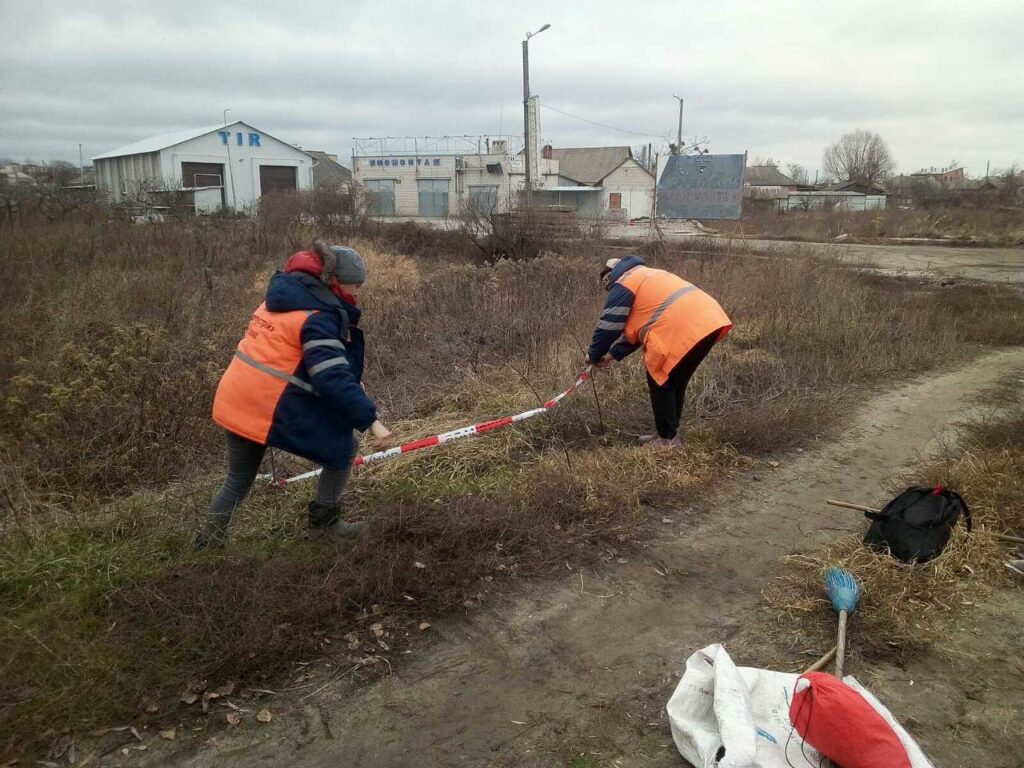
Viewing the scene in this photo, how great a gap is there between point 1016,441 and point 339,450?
210 inches

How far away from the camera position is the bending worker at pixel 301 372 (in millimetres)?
3301

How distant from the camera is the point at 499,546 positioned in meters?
3.88

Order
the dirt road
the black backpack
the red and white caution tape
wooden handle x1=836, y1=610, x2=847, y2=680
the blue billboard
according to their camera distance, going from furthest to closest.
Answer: the blue billboard
the dirt road
the red and white caution tape
the black backpack
wooden handle x1=836, y1=610, x2=847, y2=680

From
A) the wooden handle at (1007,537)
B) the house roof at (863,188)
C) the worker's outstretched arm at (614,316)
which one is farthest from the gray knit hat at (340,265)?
the house roof at (863,188)

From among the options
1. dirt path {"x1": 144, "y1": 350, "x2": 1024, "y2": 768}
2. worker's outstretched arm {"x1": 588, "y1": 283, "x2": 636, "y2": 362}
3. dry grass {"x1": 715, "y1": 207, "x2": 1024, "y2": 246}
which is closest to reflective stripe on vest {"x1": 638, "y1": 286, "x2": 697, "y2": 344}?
worker's outstretched arm {"x1": 588, "y1": 283, "x2": 636, "y2": 362}

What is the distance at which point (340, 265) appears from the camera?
3443 millimetres

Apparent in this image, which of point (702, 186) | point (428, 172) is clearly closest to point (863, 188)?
point (428, 172)

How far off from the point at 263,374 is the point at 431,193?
4642cm

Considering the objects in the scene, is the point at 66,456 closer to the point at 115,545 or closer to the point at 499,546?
the point at 115,545

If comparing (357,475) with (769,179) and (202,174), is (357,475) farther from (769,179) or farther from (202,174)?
(769,179)

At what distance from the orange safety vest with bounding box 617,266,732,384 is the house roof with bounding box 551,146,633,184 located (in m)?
50.9

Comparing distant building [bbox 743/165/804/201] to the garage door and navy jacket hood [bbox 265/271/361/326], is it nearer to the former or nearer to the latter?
the garage door

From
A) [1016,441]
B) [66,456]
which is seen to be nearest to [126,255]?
[66,456]

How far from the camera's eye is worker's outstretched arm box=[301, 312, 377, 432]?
3.29 metres
